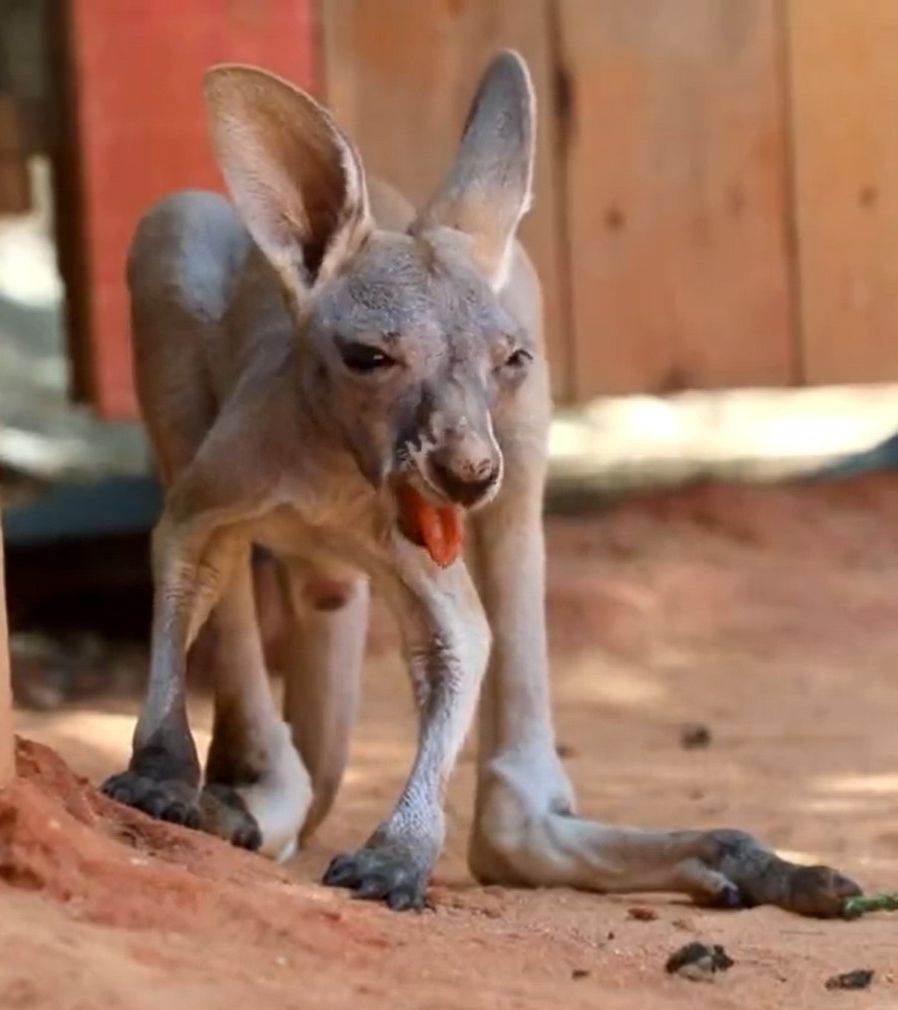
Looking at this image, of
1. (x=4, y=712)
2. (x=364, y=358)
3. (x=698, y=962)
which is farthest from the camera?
(x=364, y=358)

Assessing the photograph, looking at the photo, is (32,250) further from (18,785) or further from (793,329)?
(18,785)

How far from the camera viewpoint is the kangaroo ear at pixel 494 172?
4.27 m

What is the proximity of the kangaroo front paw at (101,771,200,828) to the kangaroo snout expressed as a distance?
69cm

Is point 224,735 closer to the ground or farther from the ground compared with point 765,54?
closer to the ground

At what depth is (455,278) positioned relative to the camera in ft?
12.9

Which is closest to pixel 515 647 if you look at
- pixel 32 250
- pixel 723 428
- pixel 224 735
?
pixel 224 735

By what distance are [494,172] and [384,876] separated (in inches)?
48.9

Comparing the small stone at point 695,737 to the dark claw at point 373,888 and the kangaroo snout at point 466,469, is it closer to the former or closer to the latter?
the dark claw at point 373,888

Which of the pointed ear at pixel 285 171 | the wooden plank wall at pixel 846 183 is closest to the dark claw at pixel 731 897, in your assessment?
the pointed ear at pixel 285 171

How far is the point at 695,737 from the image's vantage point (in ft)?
20.0

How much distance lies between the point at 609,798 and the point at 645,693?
119 cm

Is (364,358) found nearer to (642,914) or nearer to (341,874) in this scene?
(341,874)

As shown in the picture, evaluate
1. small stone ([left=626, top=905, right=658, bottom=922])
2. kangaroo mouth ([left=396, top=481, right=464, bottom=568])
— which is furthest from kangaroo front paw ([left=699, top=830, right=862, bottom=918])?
kangaroo mouth ([left=396, top=481, right=464, bottom=568])

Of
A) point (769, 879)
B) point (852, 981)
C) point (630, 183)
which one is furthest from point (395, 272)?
point (630, 183)
